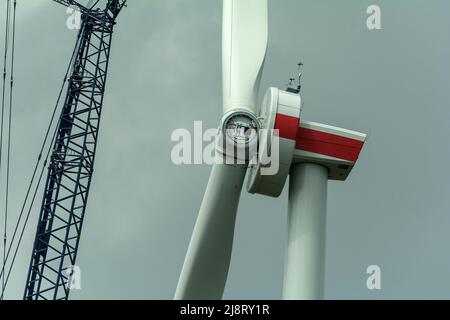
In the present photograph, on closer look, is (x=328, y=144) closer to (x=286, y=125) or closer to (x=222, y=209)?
(x=286, y=125)

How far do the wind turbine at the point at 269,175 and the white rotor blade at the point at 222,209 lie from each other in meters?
0.03

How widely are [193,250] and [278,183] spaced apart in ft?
10.3

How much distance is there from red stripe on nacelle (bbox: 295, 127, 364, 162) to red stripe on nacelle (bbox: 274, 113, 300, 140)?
671 millimetres

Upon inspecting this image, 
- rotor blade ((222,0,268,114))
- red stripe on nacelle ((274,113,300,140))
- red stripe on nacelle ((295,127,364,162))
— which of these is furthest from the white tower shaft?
rotor blade ((222,0,268,114))

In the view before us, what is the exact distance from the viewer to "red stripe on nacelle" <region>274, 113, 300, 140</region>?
2605 cm

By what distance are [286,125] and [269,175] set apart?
5.10 feet

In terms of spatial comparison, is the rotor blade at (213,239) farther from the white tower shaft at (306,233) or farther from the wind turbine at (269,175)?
the white tower shaft at (306,233)

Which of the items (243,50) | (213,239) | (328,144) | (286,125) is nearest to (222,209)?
(213,239)

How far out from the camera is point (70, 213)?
65000 millimetres
